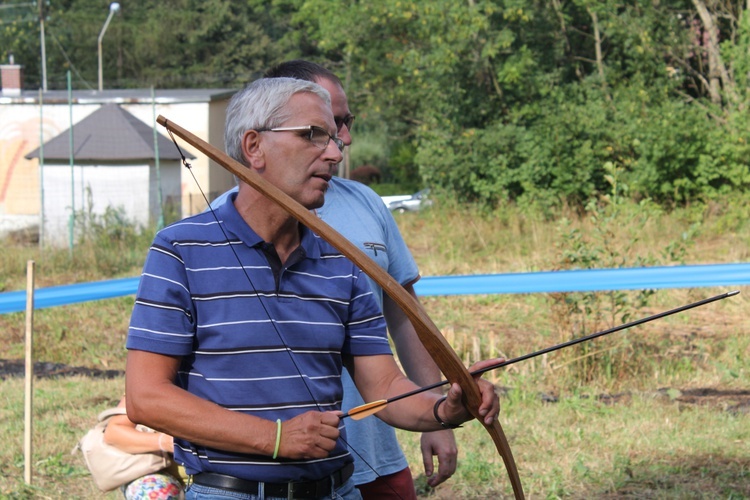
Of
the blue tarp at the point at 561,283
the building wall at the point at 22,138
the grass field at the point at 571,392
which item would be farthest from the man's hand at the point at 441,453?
the building wall at the point at 22,138

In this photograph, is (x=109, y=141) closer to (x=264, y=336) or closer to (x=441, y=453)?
(x=441, y=453)

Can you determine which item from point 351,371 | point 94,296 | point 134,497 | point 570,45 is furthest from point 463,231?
point 351,371

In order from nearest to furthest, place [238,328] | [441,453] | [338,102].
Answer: [238,328] < [441,453] < [338,102]

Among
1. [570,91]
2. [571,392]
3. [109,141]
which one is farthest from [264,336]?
[109,141]

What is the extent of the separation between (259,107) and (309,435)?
777 millimetres

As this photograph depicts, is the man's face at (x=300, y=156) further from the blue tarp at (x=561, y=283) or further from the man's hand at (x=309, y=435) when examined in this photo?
the blue tarp at (x=561, y=283)

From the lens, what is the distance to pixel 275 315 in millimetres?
2260

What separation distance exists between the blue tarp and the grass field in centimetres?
46

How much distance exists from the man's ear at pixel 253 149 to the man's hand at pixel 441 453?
1.08m

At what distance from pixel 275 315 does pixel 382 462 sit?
96cm

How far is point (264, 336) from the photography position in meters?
2.23

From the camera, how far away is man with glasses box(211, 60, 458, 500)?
3.00 m

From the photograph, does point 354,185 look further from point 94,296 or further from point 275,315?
point 94,296

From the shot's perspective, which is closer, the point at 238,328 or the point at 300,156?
the point at 238,328
